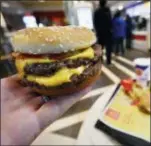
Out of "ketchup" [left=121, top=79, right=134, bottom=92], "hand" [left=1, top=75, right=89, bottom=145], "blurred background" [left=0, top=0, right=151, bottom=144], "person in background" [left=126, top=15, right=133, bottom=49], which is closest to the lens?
"hand" [left=1, top=75, right=89, bottom=145]

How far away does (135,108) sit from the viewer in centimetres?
135

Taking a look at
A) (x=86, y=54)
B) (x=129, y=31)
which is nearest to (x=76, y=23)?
(x=86, y=54)

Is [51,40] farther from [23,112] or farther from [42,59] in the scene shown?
[23,112]

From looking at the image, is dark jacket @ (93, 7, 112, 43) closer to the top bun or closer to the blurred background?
the blurred background

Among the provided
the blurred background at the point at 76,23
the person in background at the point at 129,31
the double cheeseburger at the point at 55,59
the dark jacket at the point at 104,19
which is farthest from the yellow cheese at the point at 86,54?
the person in background at the point at 129,31

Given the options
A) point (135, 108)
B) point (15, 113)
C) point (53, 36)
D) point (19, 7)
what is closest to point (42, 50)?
point (53, 36)

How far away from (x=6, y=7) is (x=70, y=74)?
0.79m

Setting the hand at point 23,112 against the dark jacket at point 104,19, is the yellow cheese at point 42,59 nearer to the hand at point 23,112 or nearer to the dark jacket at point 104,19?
the hand at point 23,112

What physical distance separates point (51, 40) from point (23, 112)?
6.3 inches

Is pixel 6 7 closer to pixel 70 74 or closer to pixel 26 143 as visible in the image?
pixel 70 74

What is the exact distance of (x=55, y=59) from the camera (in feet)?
1.54

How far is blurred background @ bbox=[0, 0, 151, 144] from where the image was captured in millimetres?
688

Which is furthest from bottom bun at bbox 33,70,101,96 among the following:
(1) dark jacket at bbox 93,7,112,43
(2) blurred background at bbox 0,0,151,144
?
(1) dark jacket at bbox 93,7,112,43

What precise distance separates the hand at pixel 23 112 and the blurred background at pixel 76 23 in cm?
9
